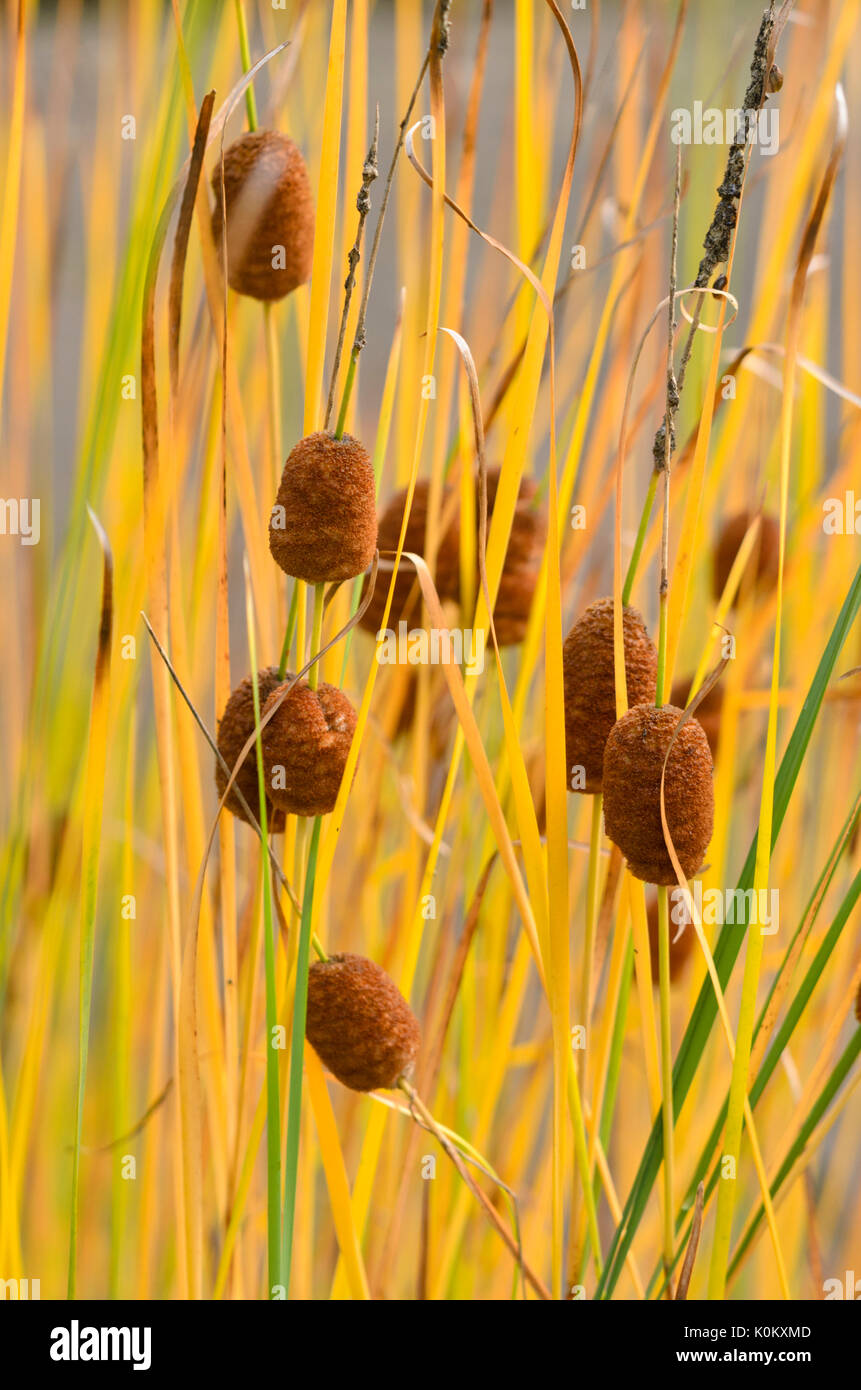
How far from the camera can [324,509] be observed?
23 cm

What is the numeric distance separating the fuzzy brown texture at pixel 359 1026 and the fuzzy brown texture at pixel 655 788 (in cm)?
7

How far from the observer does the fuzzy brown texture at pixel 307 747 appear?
0.24 m

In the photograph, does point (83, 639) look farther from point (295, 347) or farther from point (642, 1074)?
point (642, 1074)

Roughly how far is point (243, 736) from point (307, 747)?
2 centimetres

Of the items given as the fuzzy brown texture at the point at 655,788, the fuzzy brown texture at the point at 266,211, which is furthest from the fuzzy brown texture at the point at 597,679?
the fuzzy brown texture at the point at 266,211

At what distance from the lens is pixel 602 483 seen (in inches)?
14.0

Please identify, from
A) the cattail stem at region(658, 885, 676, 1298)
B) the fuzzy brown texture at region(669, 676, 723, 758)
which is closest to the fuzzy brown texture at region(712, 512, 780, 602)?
the fuzzy brown texture at region(669, 676, 723, 758)

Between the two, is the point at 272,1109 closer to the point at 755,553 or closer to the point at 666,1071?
the point at 666,1071

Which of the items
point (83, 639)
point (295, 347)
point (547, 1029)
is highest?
point (295, 347)

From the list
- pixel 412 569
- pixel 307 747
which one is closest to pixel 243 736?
pixel 307 747

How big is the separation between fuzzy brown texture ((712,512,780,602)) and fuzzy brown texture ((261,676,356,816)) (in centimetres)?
17

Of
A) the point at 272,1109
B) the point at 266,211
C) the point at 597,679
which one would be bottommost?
the point at 272,1109
